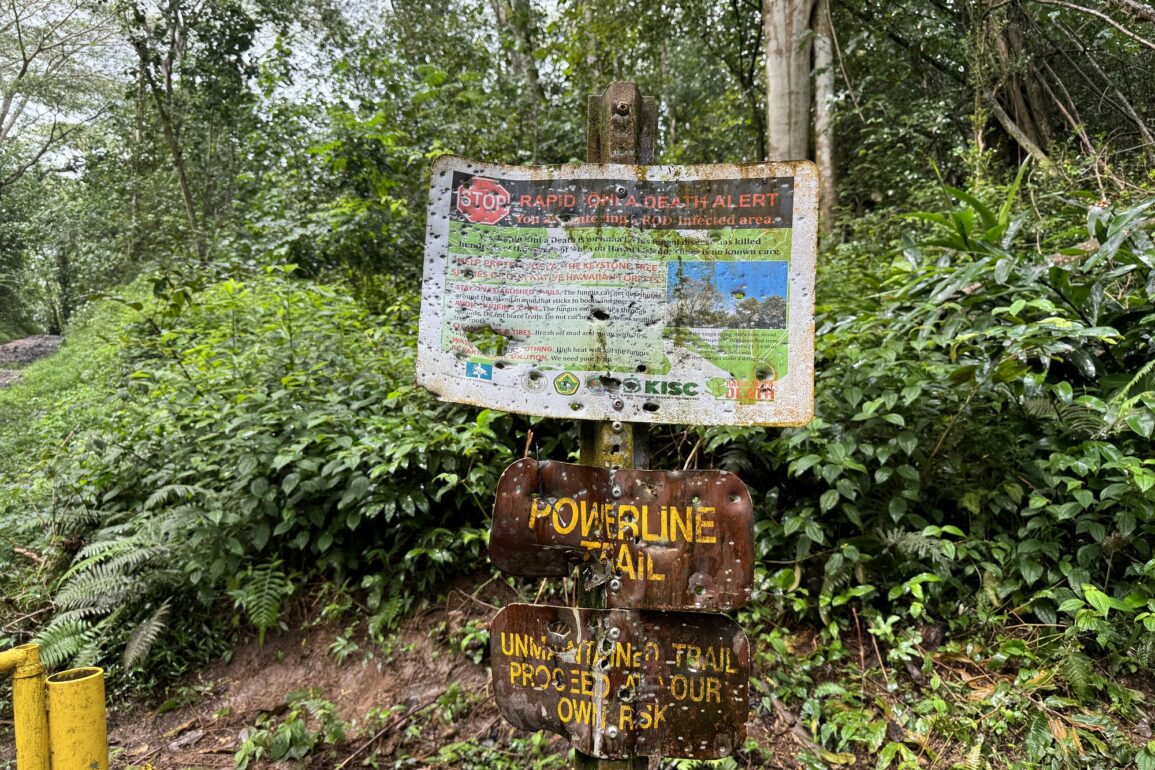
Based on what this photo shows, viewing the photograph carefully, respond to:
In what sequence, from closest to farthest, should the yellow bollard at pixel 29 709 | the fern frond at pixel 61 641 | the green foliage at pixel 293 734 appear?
the yellow bollard at pixel 29 709 < the green foliage at pixel 293 734 < the fern frond at pixel 61 641

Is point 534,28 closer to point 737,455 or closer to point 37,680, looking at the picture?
point 737,455

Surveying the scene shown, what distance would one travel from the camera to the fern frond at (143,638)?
285 centimetres

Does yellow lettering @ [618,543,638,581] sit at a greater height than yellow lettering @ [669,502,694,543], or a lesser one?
lesser

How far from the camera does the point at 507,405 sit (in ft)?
5.08

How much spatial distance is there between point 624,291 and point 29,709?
1.60 m

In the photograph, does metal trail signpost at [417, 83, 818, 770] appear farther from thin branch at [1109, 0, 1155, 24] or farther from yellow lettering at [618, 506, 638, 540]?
thin branch at [1109, 0, 1155, 24]

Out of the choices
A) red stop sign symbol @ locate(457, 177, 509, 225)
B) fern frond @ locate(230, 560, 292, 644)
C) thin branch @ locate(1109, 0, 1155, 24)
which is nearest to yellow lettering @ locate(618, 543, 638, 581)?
red stop sign symbol @ locate(457, 177, 509, 225)

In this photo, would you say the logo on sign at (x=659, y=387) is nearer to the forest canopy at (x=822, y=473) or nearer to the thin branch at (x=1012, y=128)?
the forest canopy at (x=822, y=473)

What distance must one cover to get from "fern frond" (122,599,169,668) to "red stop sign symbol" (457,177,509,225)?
103 inches

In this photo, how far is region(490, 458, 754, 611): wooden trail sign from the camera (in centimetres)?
146

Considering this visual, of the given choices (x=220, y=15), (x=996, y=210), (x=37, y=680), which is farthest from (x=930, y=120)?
(x=220, y=15)

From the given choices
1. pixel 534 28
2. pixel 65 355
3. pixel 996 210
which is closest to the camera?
pixel 996 210

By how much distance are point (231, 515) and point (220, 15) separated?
10529 mm

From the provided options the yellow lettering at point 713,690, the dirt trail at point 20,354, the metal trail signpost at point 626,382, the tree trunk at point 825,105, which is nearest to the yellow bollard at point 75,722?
the metal trail signpost at point 626,382
